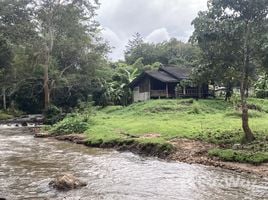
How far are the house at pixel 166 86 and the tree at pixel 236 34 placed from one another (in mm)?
28164

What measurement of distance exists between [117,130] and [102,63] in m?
26.0

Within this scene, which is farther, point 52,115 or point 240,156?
point 52,115

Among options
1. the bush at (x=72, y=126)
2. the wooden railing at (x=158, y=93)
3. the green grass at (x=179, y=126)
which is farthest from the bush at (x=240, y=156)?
the wooden railing at (x=158, y=93)

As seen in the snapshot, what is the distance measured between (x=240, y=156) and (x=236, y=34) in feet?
21.3

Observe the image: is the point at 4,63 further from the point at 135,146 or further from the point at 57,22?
the point at 135,146

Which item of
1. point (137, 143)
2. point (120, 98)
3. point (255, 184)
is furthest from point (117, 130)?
point (120, 98)

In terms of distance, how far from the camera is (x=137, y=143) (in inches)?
906

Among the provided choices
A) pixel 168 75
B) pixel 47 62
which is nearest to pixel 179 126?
pixel 47 62

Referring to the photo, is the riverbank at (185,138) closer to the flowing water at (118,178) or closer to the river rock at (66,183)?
the flowing water at (118,178)

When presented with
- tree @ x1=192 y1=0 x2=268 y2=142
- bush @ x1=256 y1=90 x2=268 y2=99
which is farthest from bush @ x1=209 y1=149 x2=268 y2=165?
bush @ x1=256 y1=90 x2=268 y2=99

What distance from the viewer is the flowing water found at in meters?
13.0

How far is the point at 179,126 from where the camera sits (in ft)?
90.0

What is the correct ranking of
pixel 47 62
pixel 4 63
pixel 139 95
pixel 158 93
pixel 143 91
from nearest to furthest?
pixel 4 63 < pixel 47 62 < pixel 158 93 < pixel 143 91 < pixel 139 95

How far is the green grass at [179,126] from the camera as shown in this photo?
2286cm
